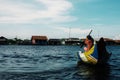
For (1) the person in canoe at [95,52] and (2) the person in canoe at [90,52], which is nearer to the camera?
(1) the person in canoe at [95,52]

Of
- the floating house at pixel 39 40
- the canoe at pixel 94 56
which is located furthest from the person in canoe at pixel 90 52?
the floating house at pixel 39 40

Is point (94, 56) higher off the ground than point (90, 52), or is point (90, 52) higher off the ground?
point (90, 52)

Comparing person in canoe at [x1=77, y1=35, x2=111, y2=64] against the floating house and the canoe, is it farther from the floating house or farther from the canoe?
the floating house

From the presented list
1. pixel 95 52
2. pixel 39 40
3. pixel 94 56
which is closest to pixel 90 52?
pixel 94 56

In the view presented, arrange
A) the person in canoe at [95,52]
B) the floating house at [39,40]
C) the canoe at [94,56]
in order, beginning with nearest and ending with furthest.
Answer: the person in canoe at [95,52] < the canoe at [94,56] < the floating house at [39,40]

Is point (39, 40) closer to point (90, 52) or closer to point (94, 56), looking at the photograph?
point (90, 52)

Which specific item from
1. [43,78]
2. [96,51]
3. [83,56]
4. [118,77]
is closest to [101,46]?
[96,51]

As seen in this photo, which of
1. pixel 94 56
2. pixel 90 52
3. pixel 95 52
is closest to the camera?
pixel 95 52

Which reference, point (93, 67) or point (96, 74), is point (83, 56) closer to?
point (93, 67)

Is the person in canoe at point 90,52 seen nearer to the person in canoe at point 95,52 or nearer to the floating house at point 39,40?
the person in canoe at point 95,52

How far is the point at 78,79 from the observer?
24.2 meters

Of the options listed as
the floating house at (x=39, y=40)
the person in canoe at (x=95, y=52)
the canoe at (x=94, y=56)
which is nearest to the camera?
the person in canoe at (x=95, y=52)

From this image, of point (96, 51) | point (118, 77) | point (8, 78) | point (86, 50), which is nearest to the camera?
point (8, 78)

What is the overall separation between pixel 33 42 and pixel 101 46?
6584 inches
